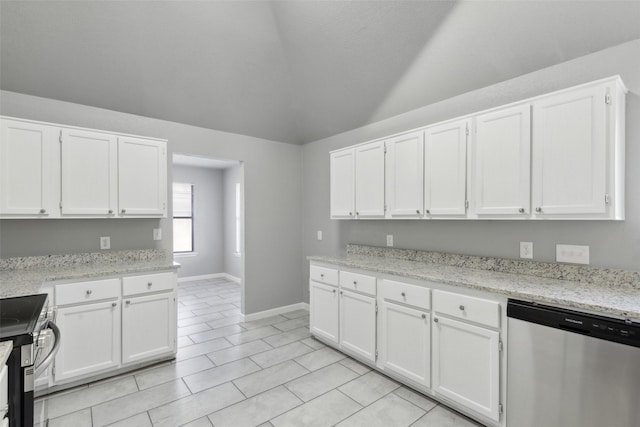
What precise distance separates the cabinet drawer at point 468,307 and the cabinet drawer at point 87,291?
8.74 ft

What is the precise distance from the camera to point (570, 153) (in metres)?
2.01

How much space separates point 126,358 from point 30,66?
264cm

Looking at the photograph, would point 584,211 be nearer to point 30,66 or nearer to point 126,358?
point 126,358

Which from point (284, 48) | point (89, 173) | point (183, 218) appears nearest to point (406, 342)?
point (284, 48)

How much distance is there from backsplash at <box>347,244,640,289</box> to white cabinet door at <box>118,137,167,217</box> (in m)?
2.53

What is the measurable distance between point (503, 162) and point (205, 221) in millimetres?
6030

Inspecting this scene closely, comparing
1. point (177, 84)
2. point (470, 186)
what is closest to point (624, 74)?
point (470, 186)

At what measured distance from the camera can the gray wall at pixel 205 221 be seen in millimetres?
6660

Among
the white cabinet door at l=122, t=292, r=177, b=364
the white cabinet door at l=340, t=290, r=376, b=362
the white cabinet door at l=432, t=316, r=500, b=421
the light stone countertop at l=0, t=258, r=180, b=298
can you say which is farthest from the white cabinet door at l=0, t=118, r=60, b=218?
the white cabinet door at l=432, t=316, r=500, b=421

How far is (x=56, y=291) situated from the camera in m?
2.46

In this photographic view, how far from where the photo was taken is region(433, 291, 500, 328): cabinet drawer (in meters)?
2.01

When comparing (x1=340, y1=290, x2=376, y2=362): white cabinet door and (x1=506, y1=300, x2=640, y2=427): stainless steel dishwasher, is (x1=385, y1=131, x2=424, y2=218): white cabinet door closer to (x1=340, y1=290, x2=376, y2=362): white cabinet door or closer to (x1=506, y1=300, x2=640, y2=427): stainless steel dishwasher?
(x1=340, y1=290, x2=376, y2=362): white cabinet door

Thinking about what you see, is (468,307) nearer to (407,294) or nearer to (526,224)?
(407,294)

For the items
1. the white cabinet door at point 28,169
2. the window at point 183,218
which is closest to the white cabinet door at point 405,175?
the white cabinet door at point 28,169
